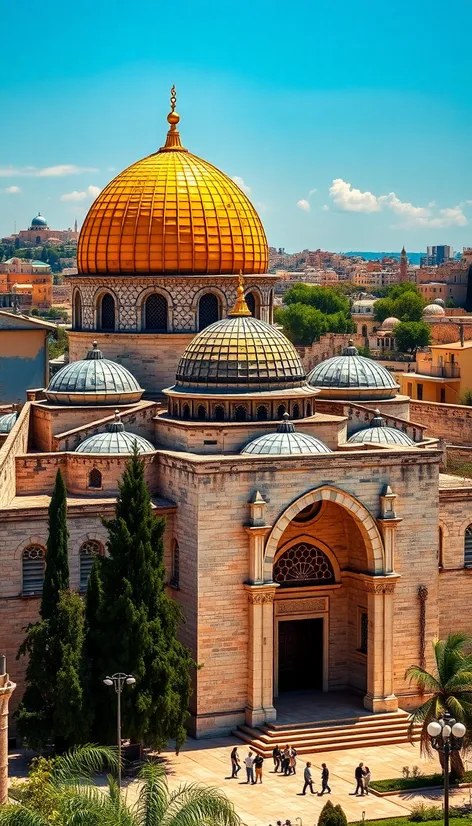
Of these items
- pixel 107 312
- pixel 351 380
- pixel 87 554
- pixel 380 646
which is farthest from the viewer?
pixel 107 312

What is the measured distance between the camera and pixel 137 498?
31141 millimetres

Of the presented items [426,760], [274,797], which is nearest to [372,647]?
[426,760]

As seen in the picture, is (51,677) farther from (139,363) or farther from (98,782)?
(139,363)

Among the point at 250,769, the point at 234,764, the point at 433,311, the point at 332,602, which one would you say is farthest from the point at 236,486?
the point at 433,311

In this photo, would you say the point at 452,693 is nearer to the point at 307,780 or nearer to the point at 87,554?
the point at 307,780

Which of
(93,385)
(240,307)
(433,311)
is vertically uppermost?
(240,307)

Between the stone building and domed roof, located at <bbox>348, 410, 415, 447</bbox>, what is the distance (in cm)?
5

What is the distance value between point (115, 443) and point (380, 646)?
7.49m

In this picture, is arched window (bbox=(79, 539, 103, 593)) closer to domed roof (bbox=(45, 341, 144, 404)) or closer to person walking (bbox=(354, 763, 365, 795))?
domed roof (bbox=(45, 341, 144, 404))

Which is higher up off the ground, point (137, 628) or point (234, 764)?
point (137, 628)

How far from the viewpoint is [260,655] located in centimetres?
3334

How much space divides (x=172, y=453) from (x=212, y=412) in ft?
4.91

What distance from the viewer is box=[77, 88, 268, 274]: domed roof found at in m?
40.8

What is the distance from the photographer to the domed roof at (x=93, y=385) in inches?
1489
